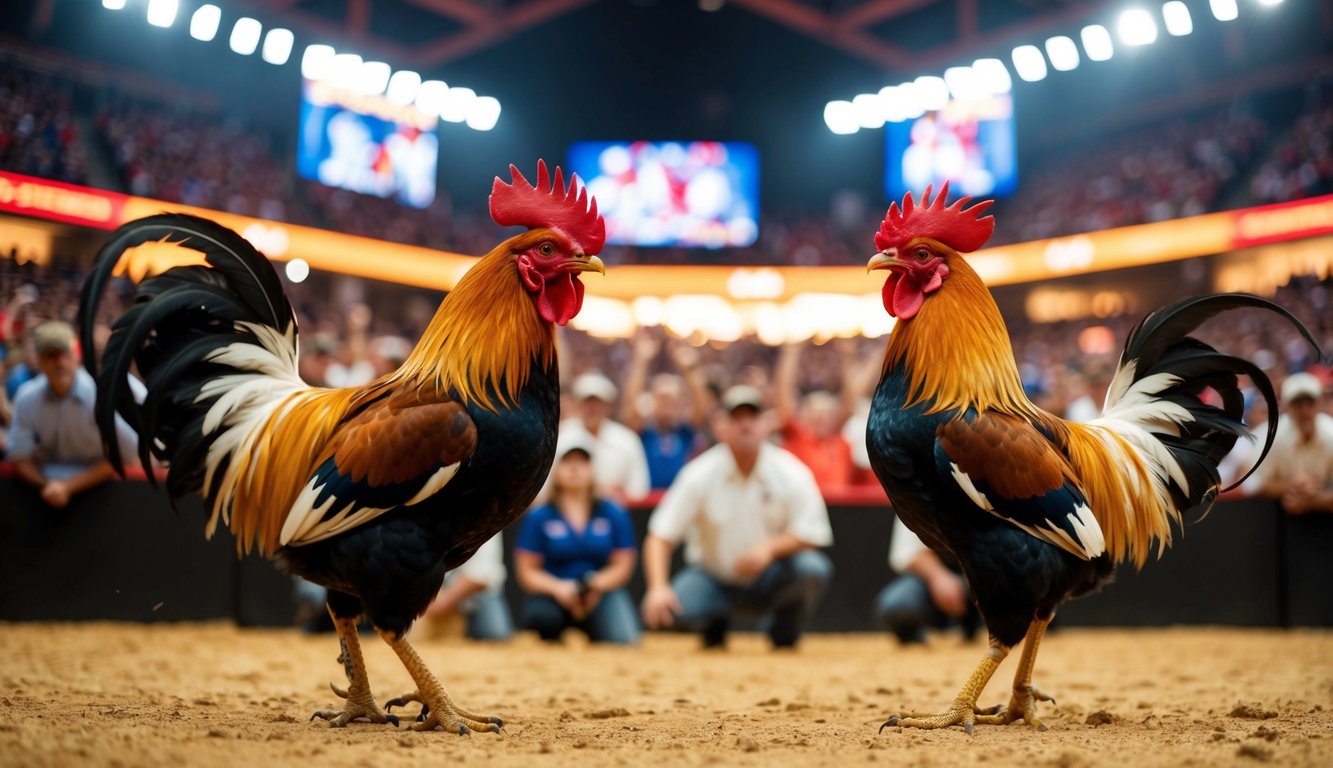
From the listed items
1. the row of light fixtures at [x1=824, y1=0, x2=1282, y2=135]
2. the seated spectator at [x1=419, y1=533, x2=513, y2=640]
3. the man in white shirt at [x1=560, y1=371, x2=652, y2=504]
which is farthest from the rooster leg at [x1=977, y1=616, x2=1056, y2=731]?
the row of light fixtures at [x1=824, y1=0, x2=1282, y2=135]

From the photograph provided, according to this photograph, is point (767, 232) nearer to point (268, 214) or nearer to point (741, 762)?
point (268, 214)

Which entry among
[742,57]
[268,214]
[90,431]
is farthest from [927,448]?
[742,57]

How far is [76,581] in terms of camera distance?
698cm

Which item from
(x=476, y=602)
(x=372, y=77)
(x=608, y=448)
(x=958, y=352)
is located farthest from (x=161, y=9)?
(x=372, y=77)

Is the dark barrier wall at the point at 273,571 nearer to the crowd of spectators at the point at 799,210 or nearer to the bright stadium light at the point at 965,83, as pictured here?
the crowd of spectators at the point at 799,210

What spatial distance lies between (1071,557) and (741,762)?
4.88ft

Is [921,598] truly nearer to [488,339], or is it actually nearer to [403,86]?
[488,339]

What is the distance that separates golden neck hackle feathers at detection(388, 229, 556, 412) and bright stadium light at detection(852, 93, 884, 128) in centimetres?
2667

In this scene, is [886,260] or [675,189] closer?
[886,260]

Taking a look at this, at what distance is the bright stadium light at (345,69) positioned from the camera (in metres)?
22.9

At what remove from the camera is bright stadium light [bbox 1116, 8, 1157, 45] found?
18656 millimetres

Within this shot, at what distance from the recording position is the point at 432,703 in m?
3.40

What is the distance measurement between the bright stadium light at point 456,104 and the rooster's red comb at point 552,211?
24899 millimetres

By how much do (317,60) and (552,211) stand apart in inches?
828
